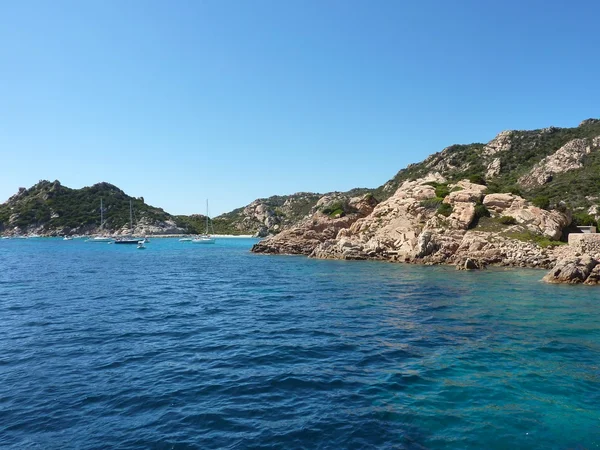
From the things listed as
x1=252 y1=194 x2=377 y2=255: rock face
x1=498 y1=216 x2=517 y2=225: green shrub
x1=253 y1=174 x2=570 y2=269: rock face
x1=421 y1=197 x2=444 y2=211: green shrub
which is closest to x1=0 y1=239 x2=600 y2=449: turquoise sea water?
x1=253 y1=174 x2=570 y2=269: rock face

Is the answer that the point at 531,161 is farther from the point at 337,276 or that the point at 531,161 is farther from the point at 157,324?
the point at 157,324

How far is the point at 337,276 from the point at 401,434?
34622mm

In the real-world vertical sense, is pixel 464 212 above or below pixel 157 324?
above

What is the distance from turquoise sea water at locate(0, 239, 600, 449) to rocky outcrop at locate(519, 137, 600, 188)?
79198 mm

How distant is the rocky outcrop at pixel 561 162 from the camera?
97.6 metres

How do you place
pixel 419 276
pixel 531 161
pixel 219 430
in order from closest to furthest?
pixel 219 430 < pixel 419 276 < pixel 531 161

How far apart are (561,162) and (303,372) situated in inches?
4429

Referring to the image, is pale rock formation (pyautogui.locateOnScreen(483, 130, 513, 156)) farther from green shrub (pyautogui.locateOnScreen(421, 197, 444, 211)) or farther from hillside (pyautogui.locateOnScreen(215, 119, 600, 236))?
green shrub (pyautogui.locateOnScreen(421, 197, 444, 211))

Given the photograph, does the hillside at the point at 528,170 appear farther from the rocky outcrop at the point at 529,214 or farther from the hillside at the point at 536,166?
the rocky outcrop at the point at 529,214

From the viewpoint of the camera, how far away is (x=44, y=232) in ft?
594

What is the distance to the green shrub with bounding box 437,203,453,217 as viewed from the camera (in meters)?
64.4

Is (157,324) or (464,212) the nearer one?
(157,324)

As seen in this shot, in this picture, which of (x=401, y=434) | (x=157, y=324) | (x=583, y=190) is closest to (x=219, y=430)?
(x=401, y=434)

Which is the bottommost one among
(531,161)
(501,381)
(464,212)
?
(501,381)
